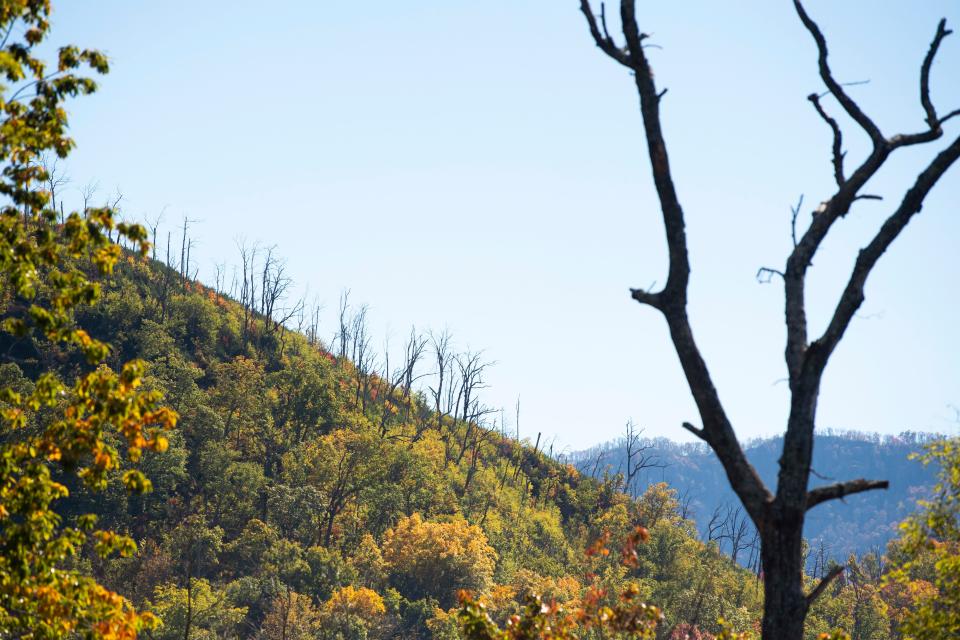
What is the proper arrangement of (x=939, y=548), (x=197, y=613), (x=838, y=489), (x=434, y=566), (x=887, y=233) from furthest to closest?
(x=434, y=566), (x=197, y=613), (x=939, y=548), (x=887, y=233), (x=838, y=489)

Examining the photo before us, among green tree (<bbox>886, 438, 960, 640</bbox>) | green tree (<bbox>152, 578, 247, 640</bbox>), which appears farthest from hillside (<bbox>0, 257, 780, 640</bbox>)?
green tree (<bbox>886, 438, 960, 640</bbox>)

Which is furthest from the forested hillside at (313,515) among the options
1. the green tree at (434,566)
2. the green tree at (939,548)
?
the green tree at (939,548)

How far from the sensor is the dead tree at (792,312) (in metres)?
5.44

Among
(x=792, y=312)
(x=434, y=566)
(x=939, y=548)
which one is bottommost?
(x=434, y=566)

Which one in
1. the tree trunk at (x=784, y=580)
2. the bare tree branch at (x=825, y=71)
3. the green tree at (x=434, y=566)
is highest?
the bare tree branch at (x=825, y=71)

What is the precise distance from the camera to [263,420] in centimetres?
6247

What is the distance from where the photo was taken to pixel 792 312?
6078 mm

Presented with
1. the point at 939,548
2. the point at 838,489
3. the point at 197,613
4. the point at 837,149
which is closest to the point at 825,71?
the point at 837,149

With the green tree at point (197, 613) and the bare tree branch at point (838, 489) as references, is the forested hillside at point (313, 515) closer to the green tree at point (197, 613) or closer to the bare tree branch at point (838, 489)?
Answer: the green tree at point (197, 613)

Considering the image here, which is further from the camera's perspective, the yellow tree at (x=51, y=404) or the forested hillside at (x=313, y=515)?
the forested hillside at (x=313, y=515)

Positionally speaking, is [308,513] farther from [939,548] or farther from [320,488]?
[939,548]

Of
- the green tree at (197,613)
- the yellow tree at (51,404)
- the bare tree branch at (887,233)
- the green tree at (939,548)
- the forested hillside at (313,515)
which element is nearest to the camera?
the bare tree branch at (887,233)

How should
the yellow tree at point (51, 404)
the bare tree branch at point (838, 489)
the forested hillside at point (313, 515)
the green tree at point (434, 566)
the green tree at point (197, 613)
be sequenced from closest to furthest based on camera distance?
the bare tree branch at point (838, 489) < the yellow tree at point (51, 404) < the green tree at point (197, 613) < the forested hillside at point (313, 515) < the green tree at point (434, 566)

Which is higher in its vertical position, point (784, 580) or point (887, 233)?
point (887, 233)
